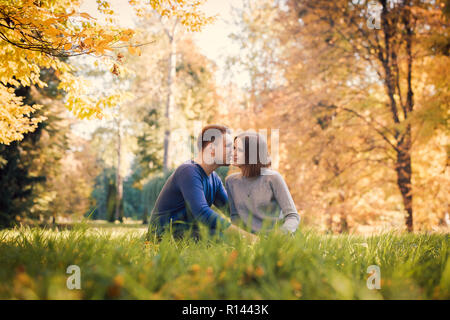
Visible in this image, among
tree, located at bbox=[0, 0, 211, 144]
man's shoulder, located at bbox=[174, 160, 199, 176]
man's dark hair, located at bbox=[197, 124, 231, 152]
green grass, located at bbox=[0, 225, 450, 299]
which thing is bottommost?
green grass, located at bbox=[0, 225, 450, 299]

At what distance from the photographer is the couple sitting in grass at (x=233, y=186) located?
2793 millimetres

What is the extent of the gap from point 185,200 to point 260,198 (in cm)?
80

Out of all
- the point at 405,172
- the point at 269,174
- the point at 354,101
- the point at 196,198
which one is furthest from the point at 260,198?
the point at 354,101

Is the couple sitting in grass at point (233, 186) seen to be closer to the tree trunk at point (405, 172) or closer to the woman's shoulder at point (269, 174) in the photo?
the woman's shoulder at point (269, 174)

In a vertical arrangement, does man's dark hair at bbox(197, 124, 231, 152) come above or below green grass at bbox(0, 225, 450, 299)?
above

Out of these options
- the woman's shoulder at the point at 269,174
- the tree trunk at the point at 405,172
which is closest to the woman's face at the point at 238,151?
the woman's shoulder at the point at 269,174

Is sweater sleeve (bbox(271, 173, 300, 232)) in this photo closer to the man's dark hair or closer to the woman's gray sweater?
the woman's gray sweater

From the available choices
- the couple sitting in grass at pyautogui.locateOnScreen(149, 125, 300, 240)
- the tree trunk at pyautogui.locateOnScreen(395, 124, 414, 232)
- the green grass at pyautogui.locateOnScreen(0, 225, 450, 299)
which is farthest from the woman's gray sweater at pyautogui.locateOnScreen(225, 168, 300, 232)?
the tree trunk at pyautogui.locateOnScreen(395, 124, 414, 232)

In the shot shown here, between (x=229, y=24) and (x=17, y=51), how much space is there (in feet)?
45.2

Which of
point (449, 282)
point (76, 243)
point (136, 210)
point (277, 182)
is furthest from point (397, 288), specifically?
point (136, 210)

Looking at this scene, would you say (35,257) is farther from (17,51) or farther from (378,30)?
(378,30)

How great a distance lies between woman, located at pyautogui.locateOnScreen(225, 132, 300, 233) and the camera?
9.63 feet

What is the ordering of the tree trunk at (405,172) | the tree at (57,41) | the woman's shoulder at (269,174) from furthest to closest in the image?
the tree trunk at (405,172) → the woman's shoulder at (269,174) → the tree at (57,41)

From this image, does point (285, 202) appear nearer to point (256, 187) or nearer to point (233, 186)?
point (256, 187)
